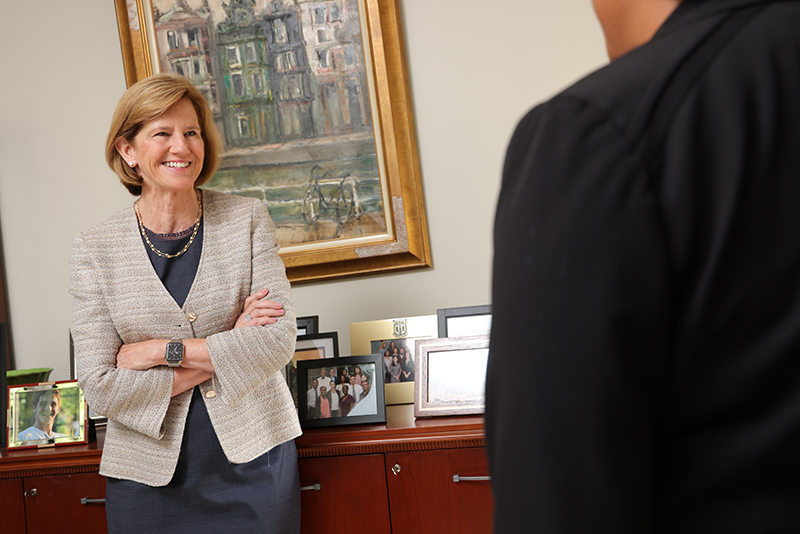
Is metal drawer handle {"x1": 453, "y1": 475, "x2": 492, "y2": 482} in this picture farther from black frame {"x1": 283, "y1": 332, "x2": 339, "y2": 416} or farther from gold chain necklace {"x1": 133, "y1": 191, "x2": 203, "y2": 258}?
gold chain necklace {"x1": 133, "y1": 191, "x2": 203, "y2": 258}

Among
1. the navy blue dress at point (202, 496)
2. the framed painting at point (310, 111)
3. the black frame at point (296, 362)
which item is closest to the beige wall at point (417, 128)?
the framed painting at point (310, 111)

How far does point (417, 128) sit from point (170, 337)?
4.27 feet

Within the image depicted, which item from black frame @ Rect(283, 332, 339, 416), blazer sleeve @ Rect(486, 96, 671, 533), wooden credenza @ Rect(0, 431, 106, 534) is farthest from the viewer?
black frame @ Rect(283, 332, 339, 416)

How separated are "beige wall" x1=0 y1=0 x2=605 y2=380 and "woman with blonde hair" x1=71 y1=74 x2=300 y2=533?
82cm

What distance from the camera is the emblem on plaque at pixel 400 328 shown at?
8.01 ft

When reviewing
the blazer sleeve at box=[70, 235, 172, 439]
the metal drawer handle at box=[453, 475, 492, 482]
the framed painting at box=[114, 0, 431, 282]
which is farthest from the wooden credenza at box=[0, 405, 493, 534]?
the framed painting at box=[114, 0, 431, 282]

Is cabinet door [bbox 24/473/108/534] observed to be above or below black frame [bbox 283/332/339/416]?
below

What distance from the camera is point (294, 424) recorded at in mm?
1964

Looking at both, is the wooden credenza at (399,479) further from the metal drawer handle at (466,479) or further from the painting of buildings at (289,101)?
the painting of buildings at (289,101)

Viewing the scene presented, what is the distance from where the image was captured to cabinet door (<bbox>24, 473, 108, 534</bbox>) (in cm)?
220

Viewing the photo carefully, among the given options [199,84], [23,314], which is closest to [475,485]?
[199,84]

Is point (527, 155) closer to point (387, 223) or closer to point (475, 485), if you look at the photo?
point (475, 485)

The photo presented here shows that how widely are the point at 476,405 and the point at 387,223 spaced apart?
0.87m

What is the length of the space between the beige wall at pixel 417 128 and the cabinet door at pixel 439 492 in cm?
77
